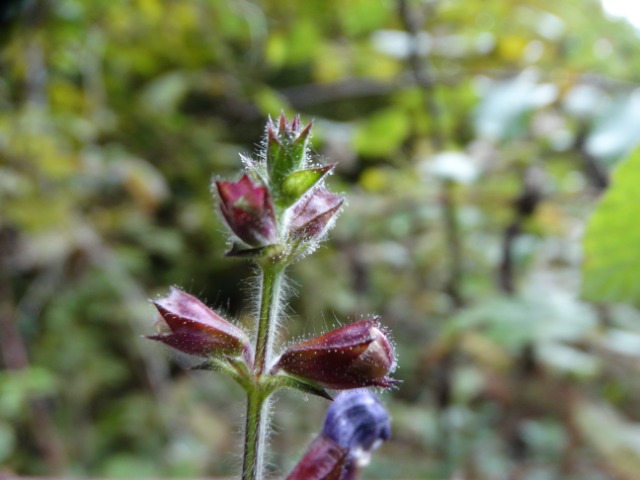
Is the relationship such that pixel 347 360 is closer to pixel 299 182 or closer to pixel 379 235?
pixel 299 182

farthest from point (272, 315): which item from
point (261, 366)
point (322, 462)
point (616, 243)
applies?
point (616, 243)

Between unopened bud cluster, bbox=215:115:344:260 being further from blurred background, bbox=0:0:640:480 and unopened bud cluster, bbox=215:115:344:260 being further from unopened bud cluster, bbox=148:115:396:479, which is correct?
blurred background, bbox=0:0:640:480

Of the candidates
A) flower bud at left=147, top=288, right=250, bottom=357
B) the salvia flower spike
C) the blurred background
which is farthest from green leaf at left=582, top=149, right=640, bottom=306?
flower bud at left=147, top=288, right=250, bottom=357

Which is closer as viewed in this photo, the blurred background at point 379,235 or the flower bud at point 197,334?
the flower bud at point 197,334

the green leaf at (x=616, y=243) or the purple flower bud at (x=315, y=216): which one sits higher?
the green leaf at (x=616, y=243)

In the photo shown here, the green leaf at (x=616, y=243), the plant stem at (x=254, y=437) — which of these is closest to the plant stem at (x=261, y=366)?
the plant stem at (x=254, y=437)

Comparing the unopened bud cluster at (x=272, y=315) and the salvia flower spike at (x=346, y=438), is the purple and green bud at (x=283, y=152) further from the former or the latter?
the salvia flower spike at (x=346, y=438)

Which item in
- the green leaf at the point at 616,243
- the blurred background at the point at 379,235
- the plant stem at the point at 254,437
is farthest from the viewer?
the blurred background at the point at 379,235

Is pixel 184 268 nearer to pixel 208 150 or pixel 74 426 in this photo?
pixel 208 150
